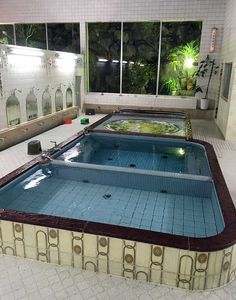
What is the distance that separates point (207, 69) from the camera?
28.4 feet

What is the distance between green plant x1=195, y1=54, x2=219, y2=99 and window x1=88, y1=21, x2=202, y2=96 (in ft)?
1.50

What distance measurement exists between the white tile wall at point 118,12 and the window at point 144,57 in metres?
0.41

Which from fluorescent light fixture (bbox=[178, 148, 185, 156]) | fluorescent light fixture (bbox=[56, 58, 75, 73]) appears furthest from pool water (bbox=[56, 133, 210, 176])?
fluorescent light fixture (bbox=[56, 58, 75, 73])

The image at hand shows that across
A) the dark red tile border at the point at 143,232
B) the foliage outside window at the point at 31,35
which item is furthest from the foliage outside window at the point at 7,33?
the dark red tile border at the point at 143,232

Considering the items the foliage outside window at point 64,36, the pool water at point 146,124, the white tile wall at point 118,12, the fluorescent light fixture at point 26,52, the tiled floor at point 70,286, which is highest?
the white tile wall at point 118,12

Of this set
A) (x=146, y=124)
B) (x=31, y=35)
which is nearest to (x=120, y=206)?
(x=146, y=124)

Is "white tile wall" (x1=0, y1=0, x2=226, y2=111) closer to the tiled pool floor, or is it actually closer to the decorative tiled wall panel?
the tiled pool floor

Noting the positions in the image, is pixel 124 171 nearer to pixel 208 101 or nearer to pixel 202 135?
pixel 202 135

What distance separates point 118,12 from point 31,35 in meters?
3.38

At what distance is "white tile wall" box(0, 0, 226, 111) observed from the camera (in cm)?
826

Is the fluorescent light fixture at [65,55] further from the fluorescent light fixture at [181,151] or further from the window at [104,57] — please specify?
the fluorescent light fixture at [181,151]

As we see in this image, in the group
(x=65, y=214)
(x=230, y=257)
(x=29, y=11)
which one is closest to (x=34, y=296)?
(x=65, y=214)

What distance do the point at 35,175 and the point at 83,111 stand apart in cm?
607

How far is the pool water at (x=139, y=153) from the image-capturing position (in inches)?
185
